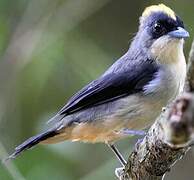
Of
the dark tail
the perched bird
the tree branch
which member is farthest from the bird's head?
the tree branch

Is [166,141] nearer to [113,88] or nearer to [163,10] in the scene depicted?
[113,88]

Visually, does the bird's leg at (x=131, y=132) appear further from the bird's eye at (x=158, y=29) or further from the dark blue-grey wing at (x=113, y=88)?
the bird's eye at (x=158, y=29)

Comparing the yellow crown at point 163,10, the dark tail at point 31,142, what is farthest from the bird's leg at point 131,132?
the yellow crown at point 163,10

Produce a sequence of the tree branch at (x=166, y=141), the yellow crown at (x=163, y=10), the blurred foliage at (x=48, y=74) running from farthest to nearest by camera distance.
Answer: the blurred foliage at (x=48, y=74) < the yellow crown at (x=163, y=10) < the tree branch at (x=166, y=141)

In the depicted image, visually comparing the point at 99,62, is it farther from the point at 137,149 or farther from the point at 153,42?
the point at 137,149

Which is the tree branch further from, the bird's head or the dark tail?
the bird's head

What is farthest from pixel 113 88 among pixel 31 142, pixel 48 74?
pixel 48 74
